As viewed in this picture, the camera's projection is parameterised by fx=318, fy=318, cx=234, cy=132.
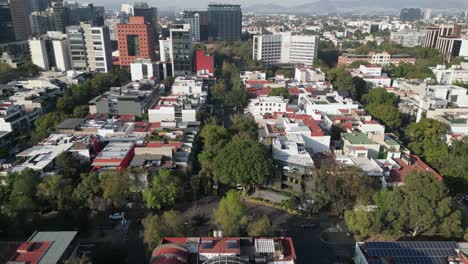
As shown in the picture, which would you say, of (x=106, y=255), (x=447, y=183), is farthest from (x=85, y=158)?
(x=447, y=183)

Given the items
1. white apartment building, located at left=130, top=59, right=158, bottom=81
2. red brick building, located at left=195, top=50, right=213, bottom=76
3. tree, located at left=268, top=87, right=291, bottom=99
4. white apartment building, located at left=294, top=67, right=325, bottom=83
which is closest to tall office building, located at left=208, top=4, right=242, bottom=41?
red brick building, located at left=195, top=50, right=213, bottom=76

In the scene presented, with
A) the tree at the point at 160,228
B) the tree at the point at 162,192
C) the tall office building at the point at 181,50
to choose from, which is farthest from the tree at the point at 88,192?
the tall office building at the point at 181,50

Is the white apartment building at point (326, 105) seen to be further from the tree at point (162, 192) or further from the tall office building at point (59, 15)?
the tall office building at point (59, 15)

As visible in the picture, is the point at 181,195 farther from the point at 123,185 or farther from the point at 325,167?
the point at 325,167

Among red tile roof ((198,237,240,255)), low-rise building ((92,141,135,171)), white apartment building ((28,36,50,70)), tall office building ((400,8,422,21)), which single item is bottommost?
red tile roof ((198,237,240,255))

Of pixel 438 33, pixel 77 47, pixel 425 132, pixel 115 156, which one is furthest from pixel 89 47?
pixel 438 33

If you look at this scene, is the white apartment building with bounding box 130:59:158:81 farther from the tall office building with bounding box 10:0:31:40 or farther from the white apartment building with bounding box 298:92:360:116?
the tall office building with bounding box 10:0:31:40
